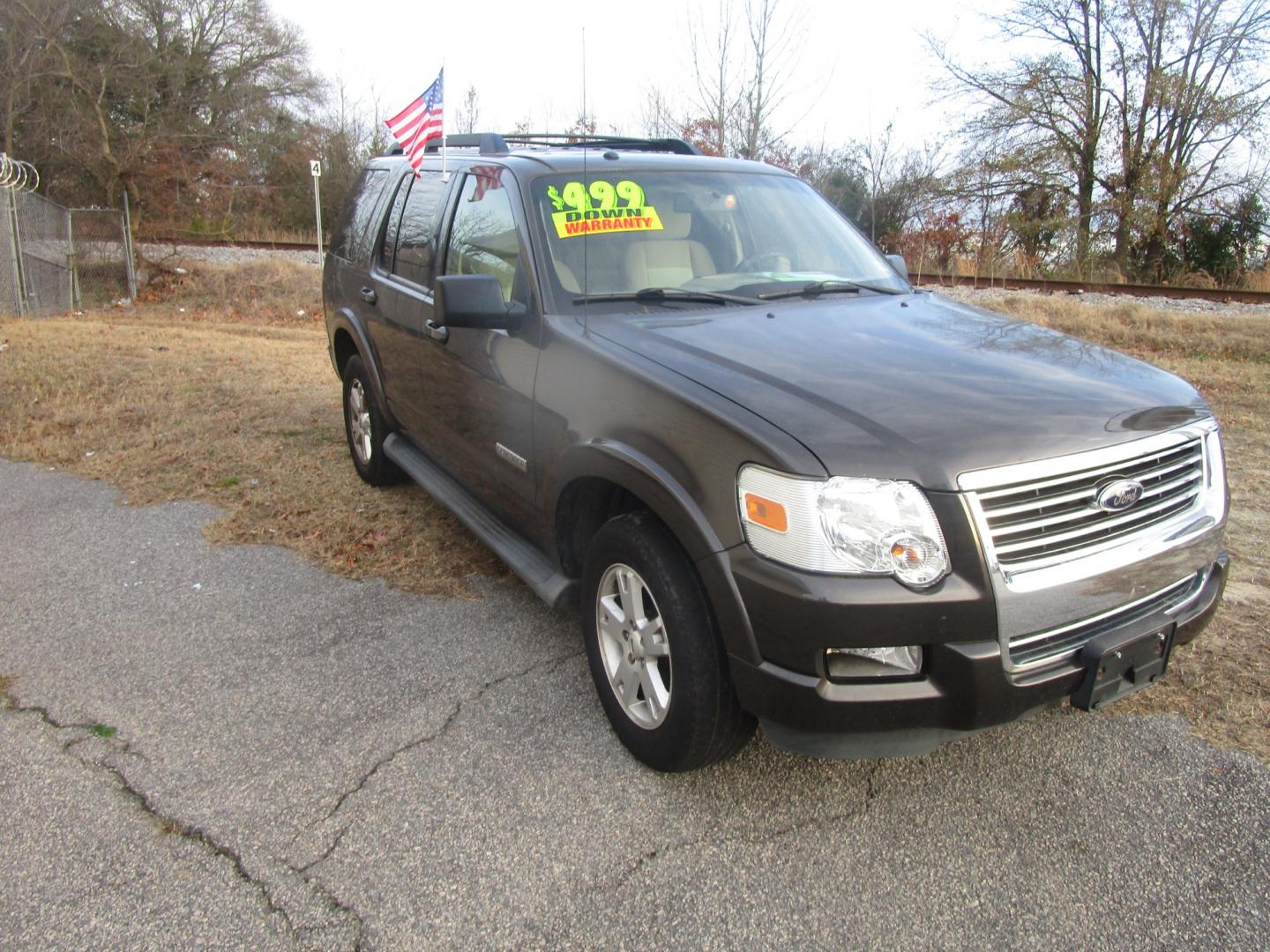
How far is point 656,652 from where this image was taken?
2.76m

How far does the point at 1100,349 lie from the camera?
3232 millimetres

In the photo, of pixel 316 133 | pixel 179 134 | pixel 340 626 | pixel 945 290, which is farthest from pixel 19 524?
pixel 316 133

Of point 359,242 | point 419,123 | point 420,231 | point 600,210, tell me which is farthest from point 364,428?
point 600,210

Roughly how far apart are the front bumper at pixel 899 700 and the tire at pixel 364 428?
136 inches

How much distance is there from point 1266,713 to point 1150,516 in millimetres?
1130

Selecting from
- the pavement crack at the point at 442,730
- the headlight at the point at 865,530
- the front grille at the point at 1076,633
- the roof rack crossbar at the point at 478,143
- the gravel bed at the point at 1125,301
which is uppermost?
the roof rack crossbar at the point at 478,143

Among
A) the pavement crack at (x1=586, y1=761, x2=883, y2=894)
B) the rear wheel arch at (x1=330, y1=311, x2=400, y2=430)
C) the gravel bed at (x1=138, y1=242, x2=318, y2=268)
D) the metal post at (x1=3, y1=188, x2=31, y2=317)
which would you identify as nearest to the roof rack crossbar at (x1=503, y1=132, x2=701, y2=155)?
the rear wheel arch at (x1=330, y1=311, x2=400, y2=430)

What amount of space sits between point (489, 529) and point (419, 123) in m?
2.36

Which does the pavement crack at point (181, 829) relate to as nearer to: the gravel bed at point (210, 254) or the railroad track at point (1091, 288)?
the railroad track at point (1091, 288)

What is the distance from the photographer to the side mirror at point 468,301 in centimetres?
323

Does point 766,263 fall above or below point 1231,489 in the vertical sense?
above

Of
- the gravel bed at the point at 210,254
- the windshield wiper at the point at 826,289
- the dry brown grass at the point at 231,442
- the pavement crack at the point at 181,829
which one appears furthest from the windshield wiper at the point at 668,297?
the gravel bed at the point at 210,254

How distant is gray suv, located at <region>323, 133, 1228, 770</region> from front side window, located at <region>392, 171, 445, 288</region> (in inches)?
15.5

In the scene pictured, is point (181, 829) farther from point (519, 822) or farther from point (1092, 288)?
point (1092, 288)
